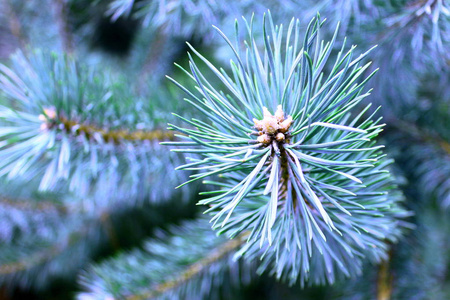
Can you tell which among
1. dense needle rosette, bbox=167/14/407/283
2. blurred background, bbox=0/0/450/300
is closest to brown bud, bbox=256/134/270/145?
dense needle rosette, bbox=167/14/407/283

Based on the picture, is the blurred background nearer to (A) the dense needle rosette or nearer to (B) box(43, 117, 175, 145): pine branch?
(B) box(43, 117, 175, 145): pine branch

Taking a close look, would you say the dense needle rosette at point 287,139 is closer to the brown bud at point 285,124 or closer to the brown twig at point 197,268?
the brown bud at point 285,124

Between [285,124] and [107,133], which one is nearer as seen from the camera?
[285,124]

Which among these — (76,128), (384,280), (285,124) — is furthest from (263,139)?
(384,280)

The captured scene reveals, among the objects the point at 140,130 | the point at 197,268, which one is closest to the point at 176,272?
the point at 197,268

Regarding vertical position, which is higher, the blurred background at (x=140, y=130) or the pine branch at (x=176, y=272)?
the blurred background at (x=140, y=130)

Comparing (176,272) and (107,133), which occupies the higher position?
(107,133)

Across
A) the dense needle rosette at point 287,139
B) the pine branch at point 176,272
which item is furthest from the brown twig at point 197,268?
the dense needle rosette at point 287,139

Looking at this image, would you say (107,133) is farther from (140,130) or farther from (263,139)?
(263,139)

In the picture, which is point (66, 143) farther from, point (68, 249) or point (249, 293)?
point (249, 293)
